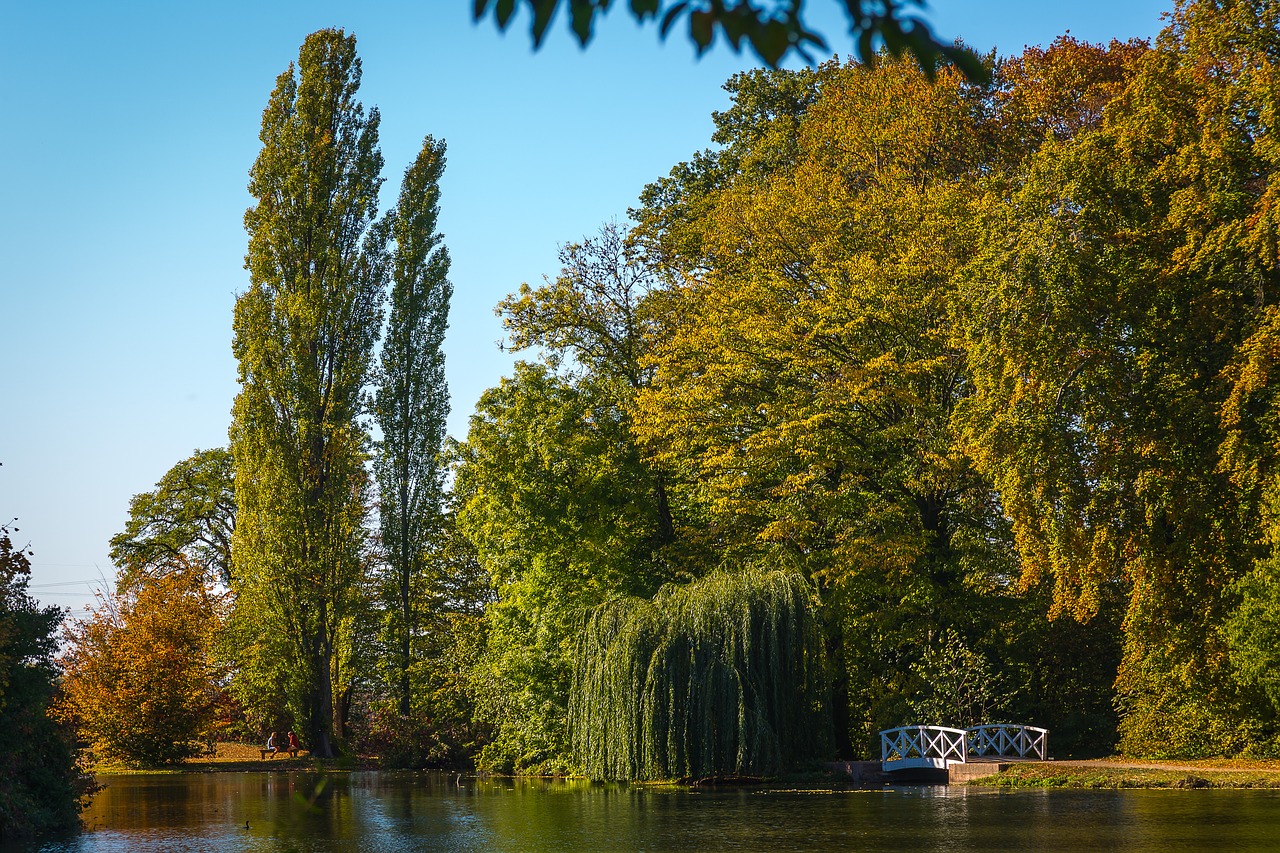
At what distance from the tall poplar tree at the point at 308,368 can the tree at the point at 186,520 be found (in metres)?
12.5

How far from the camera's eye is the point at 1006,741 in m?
27.4

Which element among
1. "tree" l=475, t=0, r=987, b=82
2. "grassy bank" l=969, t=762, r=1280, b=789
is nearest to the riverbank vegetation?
"grassy bank" l=969, t=762, r=1280, b=789

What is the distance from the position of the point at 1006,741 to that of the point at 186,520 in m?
38.1

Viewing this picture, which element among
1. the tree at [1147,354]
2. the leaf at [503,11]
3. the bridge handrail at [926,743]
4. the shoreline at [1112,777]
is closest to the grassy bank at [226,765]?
the shoreline at [1112,777]

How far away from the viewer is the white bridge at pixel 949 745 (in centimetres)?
2572

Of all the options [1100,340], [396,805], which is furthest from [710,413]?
[396,805]

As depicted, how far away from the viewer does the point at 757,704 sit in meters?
25.1

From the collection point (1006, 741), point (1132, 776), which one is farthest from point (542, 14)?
point (1006, 741)

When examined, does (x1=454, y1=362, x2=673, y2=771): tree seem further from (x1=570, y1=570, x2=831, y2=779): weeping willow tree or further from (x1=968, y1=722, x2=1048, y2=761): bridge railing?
(x1=968, y1=722, x2=1048, y2=761): bridge railing

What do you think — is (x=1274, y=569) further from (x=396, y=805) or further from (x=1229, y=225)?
(x=396, y=805)

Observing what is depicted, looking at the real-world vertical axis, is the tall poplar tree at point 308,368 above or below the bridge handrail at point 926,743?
above

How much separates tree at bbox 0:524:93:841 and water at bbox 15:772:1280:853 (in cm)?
81

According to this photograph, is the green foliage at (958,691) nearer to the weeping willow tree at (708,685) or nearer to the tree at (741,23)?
the weeping willow tree at (708,685)

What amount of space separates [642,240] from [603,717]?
15174 mm
